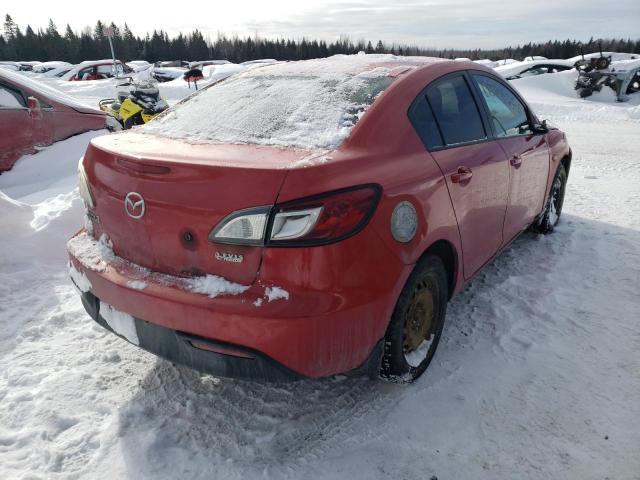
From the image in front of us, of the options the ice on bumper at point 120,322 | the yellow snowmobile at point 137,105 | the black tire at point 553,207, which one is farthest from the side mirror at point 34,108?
the black tire at point 553,207

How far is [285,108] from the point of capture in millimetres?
2506

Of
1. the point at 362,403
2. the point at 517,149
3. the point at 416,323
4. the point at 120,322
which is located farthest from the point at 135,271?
the point at 517,149

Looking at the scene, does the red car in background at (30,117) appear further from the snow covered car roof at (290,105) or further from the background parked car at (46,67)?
the background parked car at (46,67)

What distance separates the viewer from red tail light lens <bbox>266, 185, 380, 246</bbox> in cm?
185

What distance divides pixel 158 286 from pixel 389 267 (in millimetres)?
959

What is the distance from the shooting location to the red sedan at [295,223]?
1874 mm

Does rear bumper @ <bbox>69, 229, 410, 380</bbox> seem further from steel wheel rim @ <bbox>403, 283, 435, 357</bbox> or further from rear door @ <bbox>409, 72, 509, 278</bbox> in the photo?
rear door @ <bbox>409, 72, 509, 278</bbox>

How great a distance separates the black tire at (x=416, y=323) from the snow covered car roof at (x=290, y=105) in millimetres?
760

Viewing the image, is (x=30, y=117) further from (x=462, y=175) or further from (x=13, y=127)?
(x=462, y=175)

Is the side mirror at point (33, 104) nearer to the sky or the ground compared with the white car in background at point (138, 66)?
nearer to the sky

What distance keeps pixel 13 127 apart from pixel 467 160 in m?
5.72

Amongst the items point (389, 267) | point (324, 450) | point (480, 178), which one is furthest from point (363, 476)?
point (480, 178)

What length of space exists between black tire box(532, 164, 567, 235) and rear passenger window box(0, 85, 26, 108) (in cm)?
609

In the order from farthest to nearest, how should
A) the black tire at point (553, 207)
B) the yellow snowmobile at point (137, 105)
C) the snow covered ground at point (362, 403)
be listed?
the yellow snowmobile at point (137, 105) < the black tire at point (553, 207) < the snow covered ground at point (362, 403)
